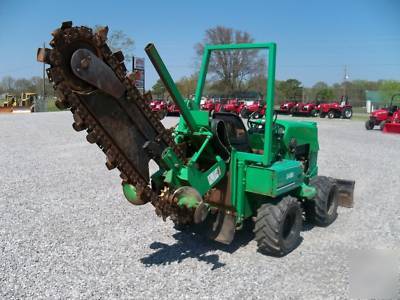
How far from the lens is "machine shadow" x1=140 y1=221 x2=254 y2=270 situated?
→ 4402 mm

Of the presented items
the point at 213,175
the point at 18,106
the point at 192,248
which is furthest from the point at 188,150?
the point at 18,106

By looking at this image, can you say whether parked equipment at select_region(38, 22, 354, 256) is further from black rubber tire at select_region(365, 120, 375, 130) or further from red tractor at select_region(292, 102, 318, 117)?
red tractor at select_region(292, 102, 318, 117)

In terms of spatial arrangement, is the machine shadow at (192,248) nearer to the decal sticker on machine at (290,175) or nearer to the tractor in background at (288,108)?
the decal sticker on machine at (290,175)

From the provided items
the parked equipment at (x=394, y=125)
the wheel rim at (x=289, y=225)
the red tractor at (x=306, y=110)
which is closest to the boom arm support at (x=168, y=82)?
the wheel rim at (x=289, y=225)

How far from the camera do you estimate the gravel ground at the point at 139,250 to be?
380cm

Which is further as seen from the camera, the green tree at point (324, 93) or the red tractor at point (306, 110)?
the green tree at point (324, 93)

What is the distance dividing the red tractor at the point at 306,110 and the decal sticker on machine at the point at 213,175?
28599 mm

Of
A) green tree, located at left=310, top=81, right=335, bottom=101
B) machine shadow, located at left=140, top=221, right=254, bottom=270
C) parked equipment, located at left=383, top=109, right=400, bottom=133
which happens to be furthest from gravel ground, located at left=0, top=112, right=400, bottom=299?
green tree, located at left=310, top=81, right=335, bottom=101

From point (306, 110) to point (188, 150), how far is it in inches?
1127

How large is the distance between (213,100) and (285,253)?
64.8 feet

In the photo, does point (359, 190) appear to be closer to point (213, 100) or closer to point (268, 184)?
point (268, 184)

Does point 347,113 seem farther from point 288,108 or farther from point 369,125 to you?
point 369,125

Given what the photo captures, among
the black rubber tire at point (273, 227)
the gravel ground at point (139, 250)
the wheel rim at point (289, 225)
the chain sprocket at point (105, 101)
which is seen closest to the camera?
the chain sprocket at point (105, 101)

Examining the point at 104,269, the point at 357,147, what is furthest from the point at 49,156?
the point at 357,147
